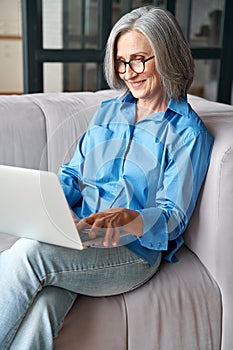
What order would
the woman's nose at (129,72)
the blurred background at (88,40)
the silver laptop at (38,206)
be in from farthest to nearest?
the blurred background at (88,40)
the woman's nose at (129,72)
the silver laptop at (38,206)

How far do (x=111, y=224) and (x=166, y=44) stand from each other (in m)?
0.54

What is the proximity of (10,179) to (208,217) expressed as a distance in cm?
56

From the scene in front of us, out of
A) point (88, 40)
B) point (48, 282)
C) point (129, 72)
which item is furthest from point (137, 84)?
point (88, 40)

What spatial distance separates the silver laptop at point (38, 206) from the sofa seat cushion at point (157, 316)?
0.65ft

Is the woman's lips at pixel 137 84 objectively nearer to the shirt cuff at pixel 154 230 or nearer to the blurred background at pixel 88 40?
the shirt cuff at pixel 154 230

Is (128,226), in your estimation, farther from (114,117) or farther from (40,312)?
(114,117)

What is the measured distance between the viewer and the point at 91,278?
4.58ft

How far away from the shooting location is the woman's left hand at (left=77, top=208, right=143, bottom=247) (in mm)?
1363

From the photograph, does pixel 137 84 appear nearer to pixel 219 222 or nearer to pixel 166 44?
pixel 166 44

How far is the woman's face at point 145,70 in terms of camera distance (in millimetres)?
1555

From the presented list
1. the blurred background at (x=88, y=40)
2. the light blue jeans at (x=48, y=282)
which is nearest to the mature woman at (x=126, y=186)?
the light blue jeans at (x=48, y=282)

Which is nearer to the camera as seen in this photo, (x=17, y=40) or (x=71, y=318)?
(x=71, y=318)

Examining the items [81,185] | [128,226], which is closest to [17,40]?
[81,185]

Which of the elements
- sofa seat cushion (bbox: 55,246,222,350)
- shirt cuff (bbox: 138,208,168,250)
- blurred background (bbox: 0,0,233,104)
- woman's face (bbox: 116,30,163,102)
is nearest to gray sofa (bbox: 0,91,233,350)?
sofa seat cushion (bbox: 55,246,222,350)
